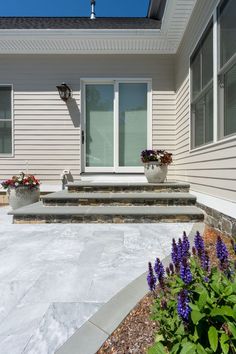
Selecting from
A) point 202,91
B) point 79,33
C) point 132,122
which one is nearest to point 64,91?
point 79,33

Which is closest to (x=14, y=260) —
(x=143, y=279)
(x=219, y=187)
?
(x=143, y=279)

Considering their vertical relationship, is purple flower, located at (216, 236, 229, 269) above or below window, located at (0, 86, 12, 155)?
below

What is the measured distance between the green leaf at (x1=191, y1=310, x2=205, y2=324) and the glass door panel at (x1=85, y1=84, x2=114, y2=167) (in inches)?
196

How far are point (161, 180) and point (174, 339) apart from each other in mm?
3964

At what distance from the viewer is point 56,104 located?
571 centimetres

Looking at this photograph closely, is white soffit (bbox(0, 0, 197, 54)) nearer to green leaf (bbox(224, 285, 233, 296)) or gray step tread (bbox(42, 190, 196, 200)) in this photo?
gray step tread (bbox(42, 190, 196, 200))

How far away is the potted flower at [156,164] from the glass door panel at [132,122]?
0.92 meters

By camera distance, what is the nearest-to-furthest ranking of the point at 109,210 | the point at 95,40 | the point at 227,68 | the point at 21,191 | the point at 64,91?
1. the point at 227,68
2. the point at 109,210
3. the point at 21,191
4. the point at 95,40
5. the point at 64,91

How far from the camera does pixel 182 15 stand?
4230mm

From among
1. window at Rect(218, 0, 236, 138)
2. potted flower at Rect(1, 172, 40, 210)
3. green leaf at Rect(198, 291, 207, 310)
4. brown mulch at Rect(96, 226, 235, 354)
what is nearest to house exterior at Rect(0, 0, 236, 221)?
potted flower at Rect(1, 172, 40, 210)

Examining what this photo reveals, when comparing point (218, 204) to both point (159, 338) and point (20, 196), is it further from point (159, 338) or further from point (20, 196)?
point (20, 196)

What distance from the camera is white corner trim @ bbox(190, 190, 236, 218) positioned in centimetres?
277

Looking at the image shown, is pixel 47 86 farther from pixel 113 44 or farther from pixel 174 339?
pixel 174 339

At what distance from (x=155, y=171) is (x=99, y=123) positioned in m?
1.85
